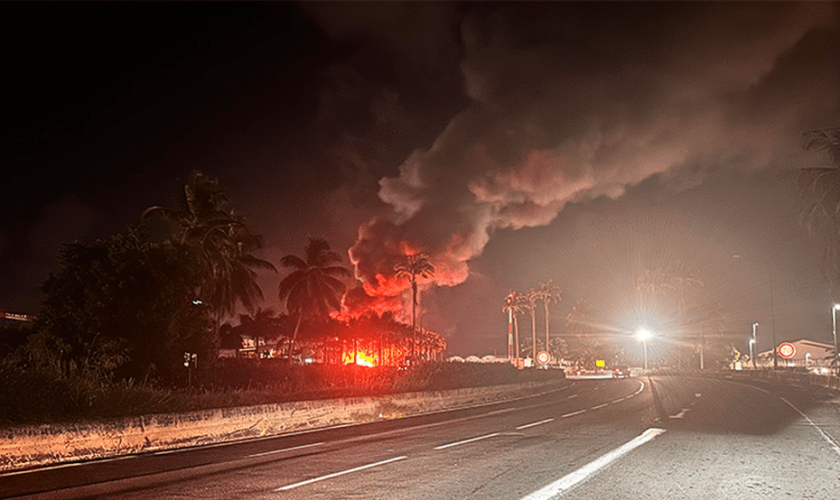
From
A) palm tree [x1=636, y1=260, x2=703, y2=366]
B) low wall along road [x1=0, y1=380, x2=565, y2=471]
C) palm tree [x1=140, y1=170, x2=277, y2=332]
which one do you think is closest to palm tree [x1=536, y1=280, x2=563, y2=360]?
palm tree [x1=636, y1=260, x2=703, y2=366]

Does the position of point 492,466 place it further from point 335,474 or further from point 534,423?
point 534,423

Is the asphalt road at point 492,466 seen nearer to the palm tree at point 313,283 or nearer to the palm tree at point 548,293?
the palm tree at point 313,283

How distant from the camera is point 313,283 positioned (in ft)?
247

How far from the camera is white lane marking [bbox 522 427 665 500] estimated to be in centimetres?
856

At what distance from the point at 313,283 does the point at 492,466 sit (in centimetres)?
6560

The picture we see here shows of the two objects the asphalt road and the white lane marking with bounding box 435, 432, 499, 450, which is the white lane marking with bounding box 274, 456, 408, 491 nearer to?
the asphalt road

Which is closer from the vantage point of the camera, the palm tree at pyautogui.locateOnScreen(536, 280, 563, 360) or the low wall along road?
the low wall along road

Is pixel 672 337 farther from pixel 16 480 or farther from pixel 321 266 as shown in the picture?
pixel 16 480

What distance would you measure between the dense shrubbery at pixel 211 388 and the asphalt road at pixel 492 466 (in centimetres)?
212

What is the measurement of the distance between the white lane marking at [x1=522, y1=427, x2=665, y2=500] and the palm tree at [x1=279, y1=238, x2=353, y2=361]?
204ft

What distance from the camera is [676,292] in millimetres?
103562

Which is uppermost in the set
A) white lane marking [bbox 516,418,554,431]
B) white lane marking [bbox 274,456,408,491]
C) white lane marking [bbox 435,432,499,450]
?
white lane marking [bbox 274,456,408,491]

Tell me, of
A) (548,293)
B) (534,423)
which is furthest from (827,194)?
(548,293)

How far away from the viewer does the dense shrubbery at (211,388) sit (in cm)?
1352
